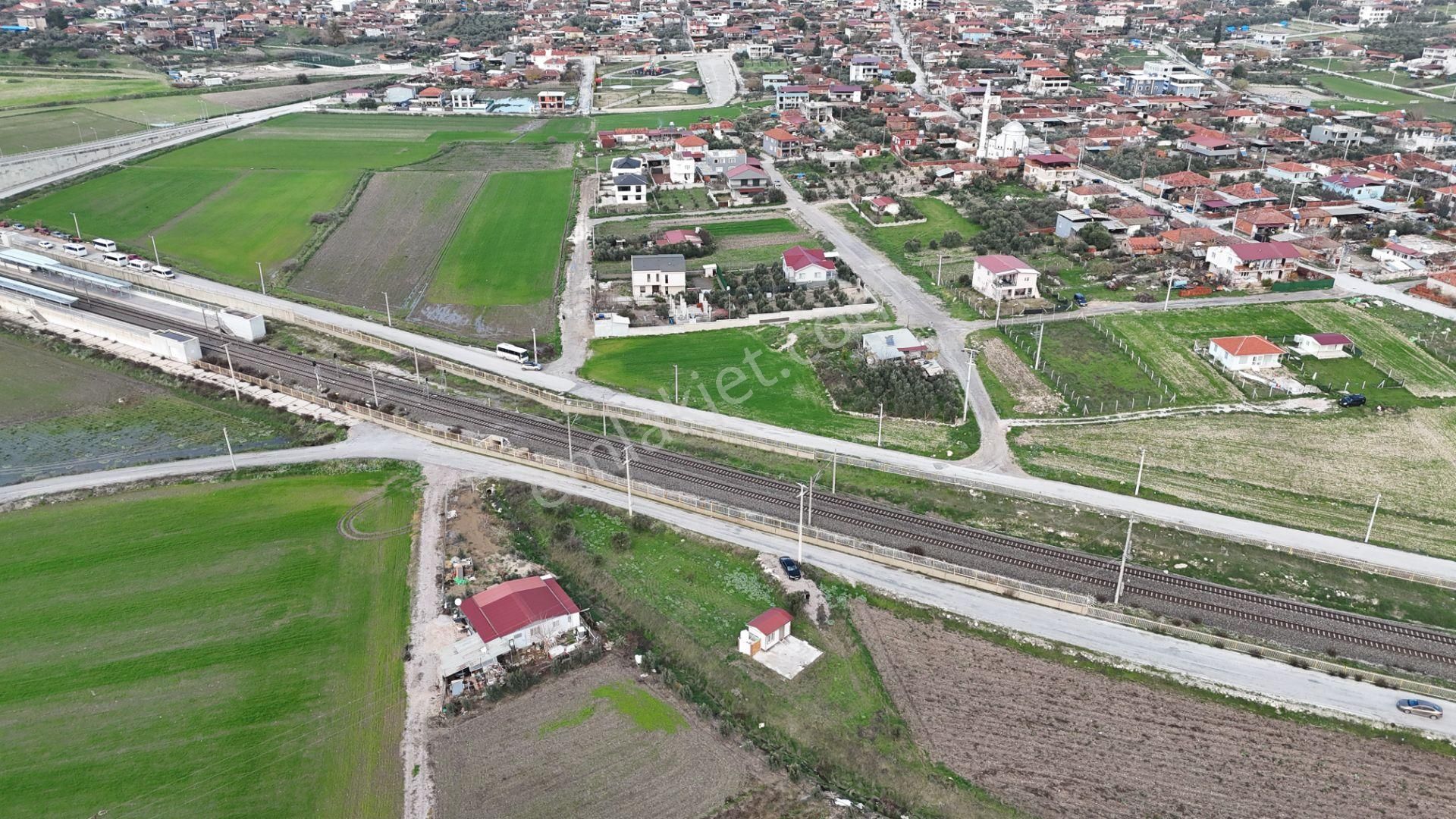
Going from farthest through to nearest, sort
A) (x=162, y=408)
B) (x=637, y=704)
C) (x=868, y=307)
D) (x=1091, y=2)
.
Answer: (x=1091, y=2) → (x=868, y=307) → (x=162, y=408) → (x=637, y=704)

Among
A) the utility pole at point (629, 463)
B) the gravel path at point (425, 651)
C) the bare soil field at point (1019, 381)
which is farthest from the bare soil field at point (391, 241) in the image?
the bare soil field at point (1019, 381)

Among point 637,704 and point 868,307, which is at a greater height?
point 868,307

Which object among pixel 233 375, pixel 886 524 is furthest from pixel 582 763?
pixel 233 375

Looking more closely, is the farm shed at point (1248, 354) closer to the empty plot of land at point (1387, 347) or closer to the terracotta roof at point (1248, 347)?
the terracotta roof at point (1248, 347)

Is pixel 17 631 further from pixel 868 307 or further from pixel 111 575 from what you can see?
pixel 868 307

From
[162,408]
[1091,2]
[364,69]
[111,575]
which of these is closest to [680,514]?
[111,575]

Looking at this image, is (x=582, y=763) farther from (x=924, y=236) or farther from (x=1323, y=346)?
(x=924, y=236)

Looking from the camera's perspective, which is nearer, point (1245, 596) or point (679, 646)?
point (679, 646)

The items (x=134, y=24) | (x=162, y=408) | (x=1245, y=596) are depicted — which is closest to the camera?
(x=1245, y=596)
